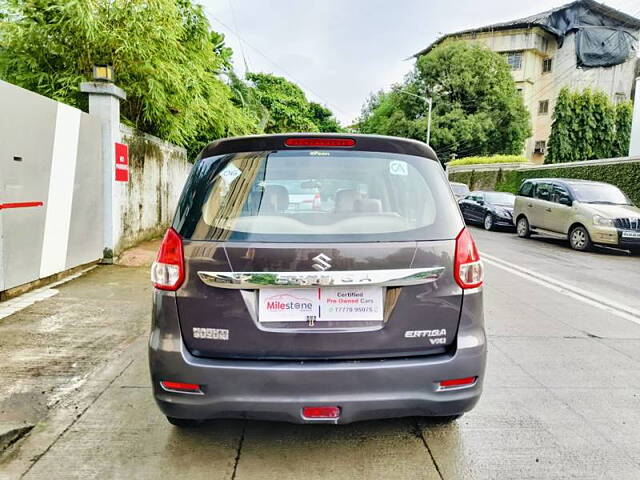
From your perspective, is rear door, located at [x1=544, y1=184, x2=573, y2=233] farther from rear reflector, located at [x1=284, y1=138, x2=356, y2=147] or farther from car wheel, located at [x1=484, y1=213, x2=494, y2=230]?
rear reflector, located at [x1=284, y1=138, x2=356, y2=147]

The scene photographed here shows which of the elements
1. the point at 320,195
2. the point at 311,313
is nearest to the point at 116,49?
the point at 320,195

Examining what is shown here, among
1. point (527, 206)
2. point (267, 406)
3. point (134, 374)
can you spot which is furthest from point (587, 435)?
point (527, 206)

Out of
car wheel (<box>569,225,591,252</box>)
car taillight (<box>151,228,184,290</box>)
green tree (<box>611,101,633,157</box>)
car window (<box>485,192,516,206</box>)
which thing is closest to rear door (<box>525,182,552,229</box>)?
car wheel (<box>569,225,591,252</box>)

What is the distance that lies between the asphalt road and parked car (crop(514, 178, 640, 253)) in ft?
23.7

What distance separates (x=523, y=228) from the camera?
14.1m

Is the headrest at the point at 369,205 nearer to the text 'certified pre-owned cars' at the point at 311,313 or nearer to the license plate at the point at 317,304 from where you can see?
the text 'certified pre-owned cars' at the point at 311,313

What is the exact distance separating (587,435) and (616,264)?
8205mm

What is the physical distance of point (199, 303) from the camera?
2.33 meters

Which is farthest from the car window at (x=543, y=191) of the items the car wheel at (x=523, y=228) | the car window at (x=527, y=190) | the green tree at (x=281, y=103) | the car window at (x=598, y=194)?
the green tree at (x=281, y=103)

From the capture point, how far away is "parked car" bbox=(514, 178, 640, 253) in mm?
10961

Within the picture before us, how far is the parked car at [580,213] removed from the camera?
11.0m

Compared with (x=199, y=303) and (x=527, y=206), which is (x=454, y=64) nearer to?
(x=527, y=206)

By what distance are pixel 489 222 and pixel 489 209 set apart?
17.1 inches

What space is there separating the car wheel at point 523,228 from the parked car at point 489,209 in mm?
1199
